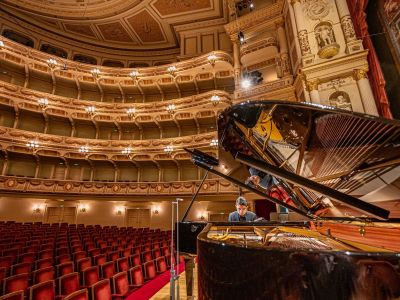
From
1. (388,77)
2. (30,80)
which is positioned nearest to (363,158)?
(388,77)

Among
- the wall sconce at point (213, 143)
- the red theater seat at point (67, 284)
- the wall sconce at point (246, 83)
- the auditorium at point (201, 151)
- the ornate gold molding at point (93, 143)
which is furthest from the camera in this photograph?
the wall sconce at point (213, 143)

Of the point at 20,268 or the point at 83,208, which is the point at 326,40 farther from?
the point at 83,208

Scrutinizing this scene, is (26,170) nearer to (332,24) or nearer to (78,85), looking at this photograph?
(78,85)

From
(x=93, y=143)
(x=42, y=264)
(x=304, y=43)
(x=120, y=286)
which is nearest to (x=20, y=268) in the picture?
(x=42, y=264)

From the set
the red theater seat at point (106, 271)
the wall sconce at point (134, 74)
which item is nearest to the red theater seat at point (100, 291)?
the red theater seat at point (106, 271)

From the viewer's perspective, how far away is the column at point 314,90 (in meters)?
5.76

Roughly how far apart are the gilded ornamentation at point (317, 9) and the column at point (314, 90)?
1.94 meters

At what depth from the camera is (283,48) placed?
28.3 ft

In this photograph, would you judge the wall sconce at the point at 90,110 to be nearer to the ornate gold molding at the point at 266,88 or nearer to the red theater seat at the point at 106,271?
the ornate gold molding at the point at 266,88

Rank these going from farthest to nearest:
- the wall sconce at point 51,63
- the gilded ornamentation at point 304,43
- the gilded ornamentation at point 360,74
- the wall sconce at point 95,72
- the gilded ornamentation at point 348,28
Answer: the wall sconce at point 95,72 → the wall sconce at point 51,63 → the gilded ornamentation at point 304,43 → the gilded ornamentation at point 348,28 → the gilded ornamentation at point 360,74

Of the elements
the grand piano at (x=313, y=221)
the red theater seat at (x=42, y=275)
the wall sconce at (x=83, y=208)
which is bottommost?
the red theater seat at (x=42, y=275)

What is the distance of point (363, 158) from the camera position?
1.64 m

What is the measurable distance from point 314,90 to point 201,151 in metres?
3.46

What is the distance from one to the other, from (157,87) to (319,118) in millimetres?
12895
